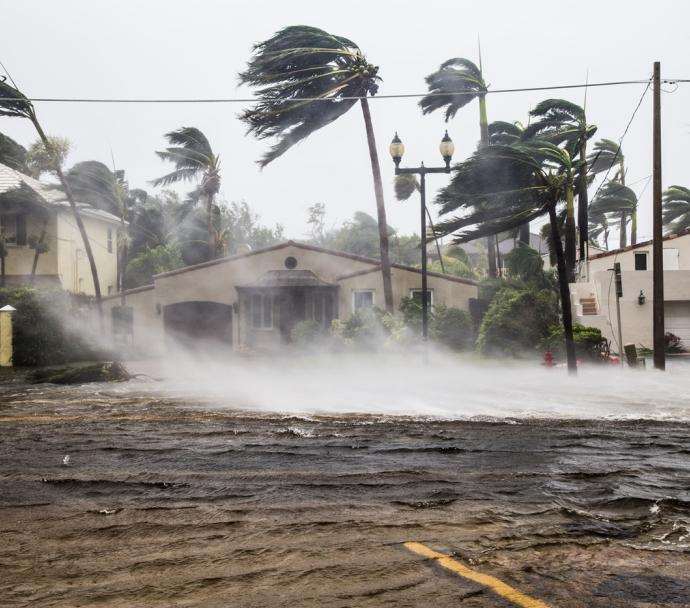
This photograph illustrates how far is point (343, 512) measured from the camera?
18.6ft

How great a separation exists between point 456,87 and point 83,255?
65.4ft

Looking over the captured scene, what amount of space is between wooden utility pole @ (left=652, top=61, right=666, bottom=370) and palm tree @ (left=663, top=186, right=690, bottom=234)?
25.8 metres

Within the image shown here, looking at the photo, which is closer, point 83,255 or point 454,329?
point 454,329

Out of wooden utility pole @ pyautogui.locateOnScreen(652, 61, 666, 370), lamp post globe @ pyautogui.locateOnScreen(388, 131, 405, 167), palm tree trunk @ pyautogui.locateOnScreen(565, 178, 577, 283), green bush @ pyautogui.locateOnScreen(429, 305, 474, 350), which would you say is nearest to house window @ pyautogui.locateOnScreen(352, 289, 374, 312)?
green bush @ pyautogui.locateOnScreen(429, 305, 474, 350)

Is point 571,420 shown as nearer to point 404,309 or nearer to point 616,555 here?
point 616,555

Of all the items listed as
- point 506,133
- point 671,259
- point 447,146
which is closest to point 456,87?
point 506,133

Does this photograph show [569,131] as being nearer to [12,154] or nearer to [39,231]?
[39,231]

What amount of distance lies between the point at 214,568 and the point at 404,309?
23059 mm

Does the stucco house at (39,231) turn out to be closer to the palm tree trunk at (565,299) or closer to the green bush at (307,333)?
the green bush at (307,333)

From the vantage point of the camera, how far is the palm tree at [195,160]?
41.1 meters

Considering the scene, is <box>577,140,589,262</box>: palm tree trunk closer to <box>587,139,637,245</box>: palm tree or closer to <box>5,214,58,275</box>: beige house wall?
<box>587,139,637,245</box>: palm tree

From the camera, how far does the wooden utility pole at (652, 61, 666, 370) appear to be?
18469 millimetres

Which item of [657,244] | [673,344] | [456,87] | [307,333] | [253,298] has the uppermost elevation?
[456,87]

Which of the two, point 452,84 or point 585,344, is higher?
point 452,84
